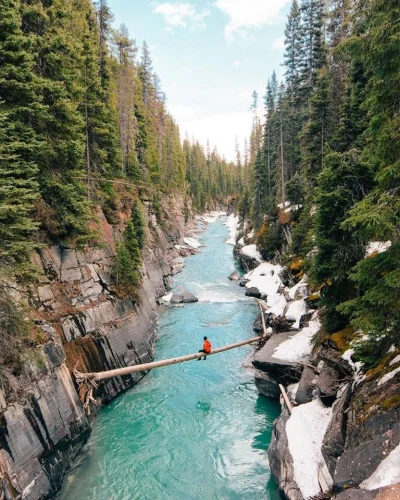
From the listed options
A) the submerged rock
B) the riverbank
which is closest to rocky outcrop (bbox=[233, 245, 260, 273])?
the riverbank

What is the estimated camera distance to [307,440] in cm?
1059

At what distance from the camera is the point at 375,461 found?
22.4 ft

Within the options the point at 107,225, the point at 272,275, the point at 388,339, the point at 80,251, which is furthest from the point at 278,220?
the point at 388,339

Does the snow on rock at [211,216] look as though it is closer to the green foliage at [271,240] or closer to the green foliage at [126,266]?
the green foliage at [271,240]

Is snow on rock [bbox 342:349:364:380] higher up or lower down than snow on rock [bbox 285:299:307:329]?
higher up

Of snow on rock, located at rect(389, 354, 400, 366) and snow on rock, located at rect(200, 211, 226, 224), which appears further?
snow on rock, located at rect(200, 211, 226, 224)

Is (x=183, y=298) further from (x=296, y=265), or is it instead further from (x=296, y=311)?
(x=296, y=311)

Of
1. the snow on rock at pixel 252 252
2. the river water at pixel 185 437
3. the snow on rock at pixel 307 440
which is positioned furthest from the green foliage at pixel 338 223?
the snow on rock at pixel 252 252

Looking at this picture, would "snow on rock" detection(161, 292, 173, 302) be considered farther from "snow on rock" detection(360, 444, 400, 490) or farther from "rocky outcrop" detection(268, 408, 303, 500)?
"snow on rock" detection(360, 444, 400, 490)

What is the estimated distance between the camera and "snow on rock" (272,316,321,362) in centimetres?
1630

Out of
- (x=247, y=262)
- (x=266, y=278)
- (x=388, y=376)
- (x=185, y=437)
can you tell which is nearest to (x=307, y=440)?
(x=388, y=376)

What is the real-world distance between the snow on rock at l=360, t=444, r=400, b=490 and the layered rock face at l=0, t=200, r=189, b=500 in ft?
30.8

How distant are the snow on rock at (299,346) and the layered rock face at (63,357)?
8223 millimetres

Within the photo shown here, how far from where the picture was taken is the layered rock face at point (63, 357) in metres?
10.6
